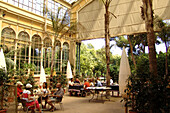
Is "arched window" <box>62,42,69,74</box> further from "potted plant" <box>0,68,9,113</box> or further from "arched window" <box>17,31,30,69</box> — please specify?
"potted plant" <box>0,68,9,113</box>

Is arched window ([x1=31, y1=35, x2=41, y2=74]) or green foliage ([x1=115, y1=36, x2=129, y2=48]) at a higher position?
green foliage ([x1=115, y1=36, x2=129, y2=48])

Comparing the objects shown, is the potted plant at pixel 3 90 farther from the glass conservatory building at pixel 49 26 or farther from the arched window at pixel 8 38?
the arched window at pixel 8 38

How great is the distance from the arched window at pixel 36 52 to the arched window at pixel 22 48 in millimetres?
595

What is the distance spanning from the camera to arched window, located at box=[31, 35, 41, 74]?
13.8 meters

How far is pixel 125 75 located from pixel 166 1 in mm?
11616

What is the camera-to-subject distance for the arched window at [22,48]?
40.8ft

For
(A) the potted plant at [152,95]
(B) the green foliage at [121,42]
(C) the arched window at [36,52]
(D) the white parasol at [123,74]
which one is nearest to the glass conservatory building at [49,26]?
(C) the arched window at [36,52]

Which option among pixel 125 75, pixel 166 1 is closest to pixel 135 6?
pixel 166 1

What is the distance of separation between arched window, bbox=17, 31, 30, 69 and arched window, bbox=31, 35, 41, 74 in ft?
1.95

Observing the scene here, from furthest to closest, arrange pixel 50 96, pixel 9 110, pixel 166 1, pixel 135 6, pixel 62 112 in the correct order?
pixel 135 6 < pixel 166 1 < pixel 50 96 < pixel 62 112 < pixel 9 110

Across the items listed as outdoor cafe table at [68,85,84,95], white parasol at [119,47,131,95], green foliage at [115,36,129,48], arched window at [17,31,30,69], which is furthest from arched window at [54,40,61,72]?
white parasol at [119,47,131,95]

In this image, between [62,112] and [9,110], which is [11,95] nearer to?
[9,110]

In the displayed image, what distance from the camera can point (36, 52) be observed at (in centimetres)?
1409

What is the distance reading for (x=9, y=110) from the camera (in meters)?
5.08
